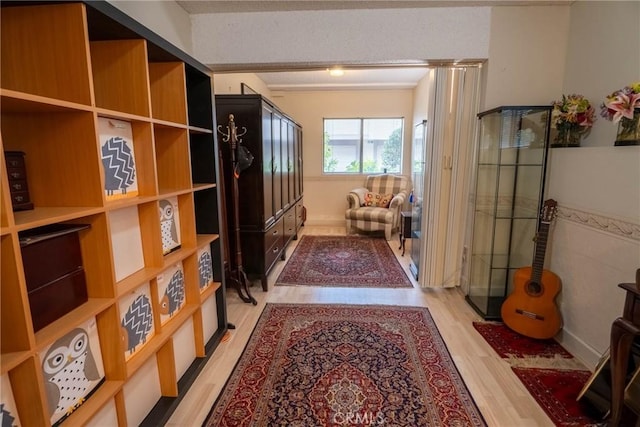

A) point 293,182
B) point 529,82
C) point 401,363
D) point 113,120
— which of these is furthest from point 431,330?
point 293,182

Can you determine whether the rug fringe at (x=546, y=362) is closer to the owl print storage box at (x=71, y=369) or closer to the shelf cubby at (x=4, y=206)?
the owl print storage box at (x=71, y=369)

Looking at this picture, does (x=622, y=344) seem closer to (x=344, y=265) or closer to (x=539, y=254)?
(x=539, y=254)

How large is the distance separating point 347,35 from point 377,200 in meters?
3.41

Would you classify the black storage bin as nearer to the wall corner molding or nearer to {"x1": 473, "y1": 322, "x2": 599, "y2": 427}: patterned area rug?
{"x1": 473, "y1": 322, "x2": 599, "y2": 427}: patterned area rug

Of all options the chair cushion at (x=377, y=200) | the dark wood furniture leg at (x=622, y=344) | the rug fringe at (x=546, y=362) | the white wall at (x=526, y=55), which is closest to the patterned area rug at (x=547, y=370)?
the rug fringe at (x=546, y=362)

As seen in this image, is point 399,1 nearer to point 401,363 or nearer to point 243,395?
point 401,363

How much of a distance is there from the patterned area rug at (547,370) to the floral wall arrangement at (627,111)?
4.39 feet

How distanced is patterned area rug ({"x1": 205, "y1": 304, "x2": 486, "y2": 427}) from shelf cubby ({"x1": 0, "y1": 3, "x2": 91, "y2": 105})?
156 centimetres

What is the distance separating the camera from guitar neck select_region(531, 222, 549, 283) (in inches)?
86.3

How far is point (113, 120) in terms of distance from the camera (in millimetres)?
1287

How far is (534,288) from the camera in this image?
2225 mm

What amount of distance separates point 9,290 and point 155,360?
3.03 feet

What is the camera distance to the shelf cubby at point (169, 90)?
1725mm

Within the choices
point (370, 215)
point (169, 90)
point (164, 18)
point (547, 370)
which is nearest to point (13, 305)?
Answer: point (169, 90)
